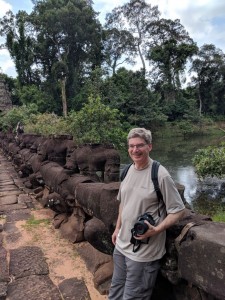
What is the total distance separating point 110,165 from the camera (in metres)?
3.82

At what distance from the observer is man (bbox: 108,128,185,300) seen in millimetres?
1882

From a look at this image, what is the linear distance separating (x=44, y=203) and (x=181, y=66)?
35606mm

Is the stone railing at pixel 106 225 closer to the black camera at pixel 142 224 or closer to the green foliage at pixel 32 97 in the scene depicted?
the black camera at pixel 142 224

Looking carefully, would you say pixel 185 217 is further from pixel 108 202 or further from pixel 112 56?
pixel 112 56

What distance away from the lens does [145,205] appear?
1963 mm

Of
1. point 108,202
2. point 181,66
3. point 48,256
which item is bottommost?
point 48,256

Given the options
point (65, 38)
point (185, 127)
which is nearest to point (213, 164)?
point (185, 127)

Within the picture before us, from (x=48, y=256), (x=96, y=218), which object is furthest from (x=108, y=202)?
(x=48, y=256)

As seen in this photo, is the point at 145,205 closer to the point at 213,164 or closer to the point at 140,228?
the point at 140,228

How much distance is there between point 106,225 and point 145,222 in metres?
0.75

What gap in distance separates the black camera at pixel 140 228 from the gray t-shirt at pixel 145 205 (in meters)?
0.03

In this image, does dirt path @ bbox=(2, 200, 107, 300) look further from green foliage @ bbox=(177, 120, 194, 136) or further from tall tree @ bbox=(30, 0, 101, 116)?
green foliage @ bbox=(177, 120, 194, 136)

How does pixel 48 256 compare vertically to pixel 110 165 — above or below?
below

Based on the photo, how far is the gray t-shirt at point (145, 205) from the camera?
74.5 inches
